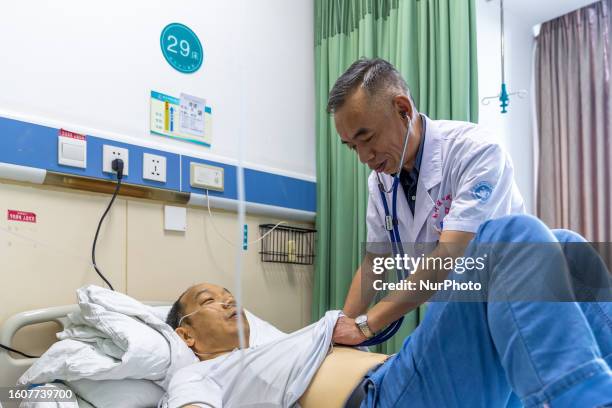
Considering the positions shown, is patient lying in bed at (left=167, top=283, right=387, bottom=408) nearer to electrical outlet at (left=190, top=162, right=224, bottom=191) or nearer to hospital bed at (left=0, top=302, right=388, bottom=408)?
hospital bed at (left=0, top=302, right=388, bottom=408)

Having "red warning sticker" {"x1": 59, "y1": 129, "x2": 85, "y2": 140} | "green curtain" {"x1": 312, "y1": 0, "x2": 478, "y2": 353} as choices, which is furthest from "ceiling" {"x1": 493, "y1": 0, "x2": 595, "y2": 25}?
"red warning sticker" {"x1": 59, "y1": 129, "x2": 85, "y2": 140}

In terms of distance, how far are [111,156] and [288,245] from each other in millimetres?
906

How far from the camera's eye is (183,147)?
2029mm

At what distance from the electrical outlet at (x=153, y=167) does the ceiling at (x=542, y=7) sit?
184 centimetres

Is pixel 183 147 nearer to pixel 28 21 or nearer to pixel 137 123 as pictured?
pixel 137 123

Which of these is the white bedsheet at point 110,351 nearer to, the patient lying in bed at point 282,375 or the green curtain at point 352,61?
the patient lying in bed at point 282,375

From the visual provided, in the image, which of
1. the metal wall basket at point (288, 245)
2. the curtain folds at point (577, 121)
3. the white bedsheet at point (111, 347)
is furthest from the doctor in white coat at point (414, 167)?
the curtain folds at point (577, 121)

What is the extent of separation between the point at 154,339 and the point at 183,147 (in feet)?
2.84

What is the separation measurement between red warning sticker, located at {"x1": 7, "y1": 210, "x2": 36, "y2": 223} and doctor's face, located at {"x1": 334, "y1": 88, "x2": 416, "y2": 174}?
1.00m

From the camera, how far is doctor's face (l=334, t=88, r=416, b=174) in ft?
4.61

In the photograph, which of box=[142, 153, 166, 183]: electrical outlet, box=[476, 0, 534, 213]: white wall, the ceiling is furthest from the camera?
the ceiling

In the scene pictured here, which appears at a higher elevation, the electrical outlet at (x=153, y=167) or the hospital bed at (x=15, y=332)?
the electrical outlet at (x=153, y=167)

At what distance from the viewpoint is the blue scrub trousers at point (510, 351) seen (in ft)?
2.47

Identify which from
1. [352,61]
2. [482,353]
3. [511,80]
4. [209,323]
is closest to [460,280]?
[482,353]
